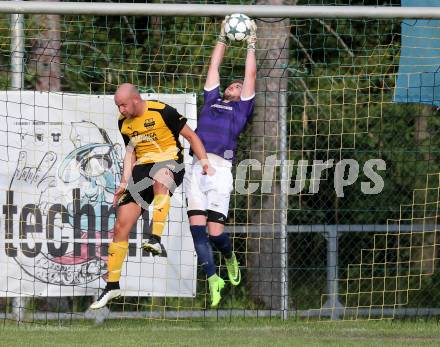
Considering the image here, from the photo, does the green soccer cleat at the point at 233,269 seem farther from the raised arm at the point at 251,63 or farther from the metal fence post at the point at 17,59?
the metal fence post at the point at 17,59

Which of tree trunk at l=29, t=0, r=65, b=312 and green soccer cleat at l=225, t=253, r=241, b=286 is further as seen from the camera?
tree trunk at l=29, t=0, r=65, b=312

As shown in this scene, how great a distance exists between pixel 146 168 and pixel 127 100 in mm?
724

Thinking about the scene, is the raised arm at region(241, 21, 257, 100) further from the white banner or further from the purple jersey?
the white banner

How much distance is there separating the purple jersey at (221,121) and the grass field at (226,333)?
1.71 m

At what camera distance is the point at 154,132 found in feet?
30.4

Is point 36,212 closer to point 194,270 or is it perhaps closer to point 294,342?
point 194,270

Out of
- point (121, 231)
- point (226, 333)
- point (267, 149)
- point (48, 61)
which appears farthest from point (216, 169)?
point (48, 61)

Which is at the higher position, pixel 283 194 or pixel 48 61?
pixel 48 61

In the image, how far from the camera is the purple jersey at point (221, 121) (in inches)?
378

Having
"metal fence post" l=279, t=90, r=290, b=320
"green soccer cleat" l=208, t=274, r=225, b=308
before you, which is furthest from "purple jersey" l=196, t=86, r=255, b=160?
"green soccer cleat" l=208, t=274, r=225, b=308

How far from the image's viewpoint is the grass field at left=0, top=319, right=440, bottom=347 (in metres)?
8.74

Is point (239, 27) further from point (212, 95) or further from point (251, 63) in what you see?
point (212, 95)

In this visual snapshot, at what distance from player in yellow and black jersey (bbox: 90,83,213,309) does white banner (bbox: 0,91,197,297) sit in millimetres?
1030

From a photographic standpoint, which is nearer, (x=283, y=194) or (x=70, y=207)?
(x=70, y=207)
